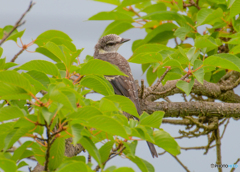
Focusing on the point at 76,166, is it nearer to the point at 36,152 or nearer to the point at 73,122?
the point at 73,122

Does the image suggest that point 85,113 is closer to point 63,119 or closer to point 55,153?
point 63,119

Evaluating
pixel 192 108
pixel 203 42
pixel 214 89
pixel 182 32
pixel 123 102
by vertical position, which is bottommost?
pixel 192 108

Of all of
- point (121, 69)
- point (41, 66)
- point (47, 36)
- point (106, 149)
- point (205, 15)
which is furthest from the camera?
point (121, 69)

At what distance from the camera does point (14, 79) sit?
3.70ft

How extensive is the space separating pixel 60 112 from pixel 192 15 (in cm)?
221

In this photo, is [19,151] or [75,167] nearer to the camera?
[75,167]

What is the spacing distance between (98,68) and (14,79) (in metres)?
0.39

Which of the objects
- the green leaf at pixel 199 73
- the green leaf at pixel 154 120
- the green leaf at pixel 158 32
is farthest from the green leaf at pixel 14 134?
the green leaf at pixel 158 32

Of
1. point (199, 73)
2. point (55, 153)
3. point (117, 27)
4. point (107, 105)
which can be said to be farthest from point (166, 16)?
point (55, 153)

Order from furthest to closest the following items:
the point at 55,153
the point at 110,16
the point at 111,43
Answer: the point at 111,43
the point at 110,16
the point at 55,153

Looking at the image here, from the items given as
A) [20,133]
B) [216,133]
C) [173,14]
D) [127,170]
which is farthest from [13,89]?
[216,133]

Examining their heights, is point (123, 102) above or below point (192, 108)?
above

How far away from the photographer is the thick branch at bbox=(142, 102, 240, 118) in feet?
8.03

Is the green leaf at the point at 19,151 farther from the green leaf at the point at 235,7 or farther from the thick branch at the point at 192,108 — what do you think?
the green leaf at the point at 235,7
